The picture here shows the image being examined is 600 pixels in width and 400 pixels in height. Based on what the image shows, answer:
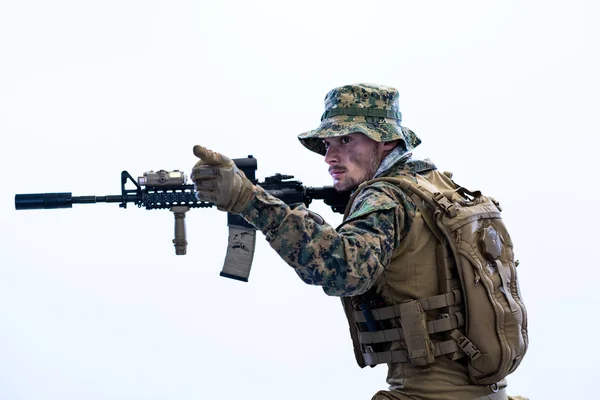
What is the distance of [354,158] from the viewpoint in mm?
2785

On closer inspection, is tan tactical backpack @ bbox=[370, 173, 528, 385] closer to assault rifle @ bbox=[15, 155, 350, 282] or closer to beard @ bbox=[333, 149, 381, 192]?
beard @ bbox=[333, 149, 381, 192]

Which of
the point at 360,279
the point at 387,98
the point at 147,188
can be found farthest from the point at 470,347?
the point at 147,188

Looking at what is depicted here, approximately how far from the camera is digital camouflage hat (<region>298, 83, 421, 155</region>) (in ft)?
8.93

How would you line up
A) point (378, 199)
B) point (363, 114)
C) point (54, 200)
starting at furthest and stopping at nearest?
point (54, 200) < point (363, 114) < point (378, 199)

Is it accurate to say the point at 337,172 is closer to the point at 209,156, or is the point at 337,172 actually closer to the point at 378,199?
the point at 378,199

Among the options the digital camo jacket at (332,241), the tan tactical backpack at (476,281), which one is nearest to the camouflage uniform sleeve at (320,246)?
the digital camo jacket at (332,241)

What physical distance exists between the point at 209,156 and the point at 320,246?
15.3 inches

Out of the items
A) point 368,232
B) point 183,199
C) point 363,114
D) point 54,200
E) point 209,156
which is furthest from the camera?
point 183,199

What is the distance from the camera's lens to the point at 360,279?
226cm

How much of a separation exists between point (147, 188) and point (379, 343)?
1912mm

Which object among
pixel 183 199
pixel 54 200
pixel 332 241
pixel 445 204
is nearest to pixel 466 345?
pixel 445 204

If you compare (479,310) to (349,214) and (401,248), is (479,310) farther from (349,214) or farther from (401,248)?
(349,214)

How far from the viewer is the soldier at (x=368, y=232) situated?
218 centimetres

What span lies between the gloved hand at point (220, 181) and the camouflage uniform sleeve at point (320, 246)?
0.04 meters
